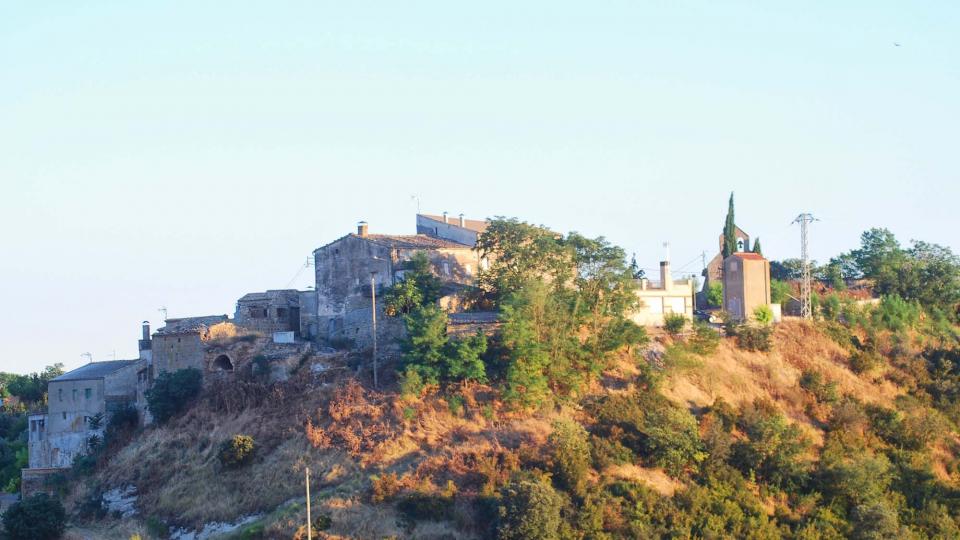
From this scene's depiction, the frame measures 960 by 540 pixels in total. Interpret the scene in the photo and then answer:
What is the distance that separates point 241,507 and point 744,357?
875 inches

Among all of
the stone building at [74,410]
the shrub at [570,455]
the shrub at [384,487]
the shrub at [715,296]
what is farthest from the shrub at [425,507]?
the shrub at [715,296]

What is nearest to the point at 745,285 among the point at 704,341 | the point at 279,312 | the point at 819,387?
the point at 704,341

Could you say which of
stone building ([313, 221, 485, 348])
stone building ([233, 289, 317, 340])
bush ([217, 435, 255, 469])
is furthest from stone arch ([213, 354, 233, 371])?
bush ([217, 435, 255, 469])

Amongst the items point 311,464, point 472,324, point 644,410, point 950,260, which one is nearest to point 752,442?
point 644,410

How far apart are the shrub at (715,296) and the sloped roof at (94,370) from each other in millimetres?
28833

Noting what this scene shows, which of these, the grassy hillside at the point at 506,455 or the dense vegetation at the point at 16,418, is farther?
the dense vegetation at the point at 16,418

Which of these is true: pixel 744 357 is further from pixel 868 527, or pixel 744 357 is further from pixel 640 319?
pixel 868 527

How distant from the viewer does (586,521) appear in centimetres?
3612

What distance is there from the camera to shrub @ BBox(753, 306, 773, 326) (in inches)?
2074

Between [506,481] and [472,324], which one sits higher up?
[472,324]

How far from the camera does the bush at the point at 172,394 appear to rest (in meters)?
46.8

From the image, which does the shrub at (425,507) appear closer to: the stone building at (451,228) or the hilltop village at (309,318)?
the hilltop village at (309,318)

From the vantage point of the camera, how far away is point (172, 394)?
46.9m

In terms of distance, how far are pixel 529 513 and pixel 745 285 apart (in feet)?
72.2
